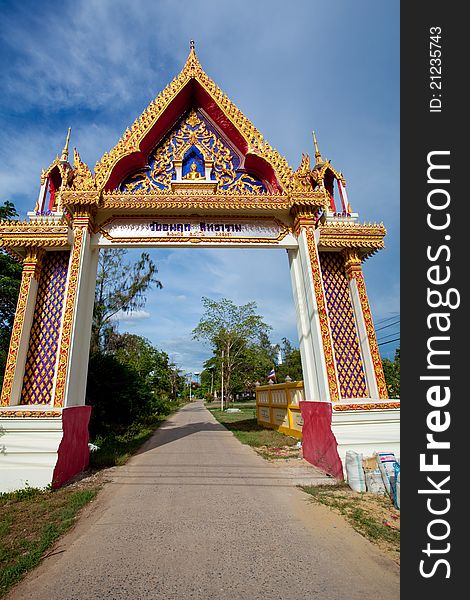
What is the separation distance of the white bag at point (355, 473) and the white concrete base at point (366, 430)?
1.93 feet

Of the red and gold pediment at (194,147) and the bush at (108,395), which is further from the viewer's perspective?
the bush at (108,395)

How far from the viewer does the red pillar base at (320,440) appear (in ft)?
18.9

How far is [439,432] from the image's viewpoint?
283cm

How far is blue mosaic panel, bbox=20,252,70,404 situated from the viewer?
6.62m

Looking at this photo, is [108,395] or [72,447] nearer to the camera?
[72,447]

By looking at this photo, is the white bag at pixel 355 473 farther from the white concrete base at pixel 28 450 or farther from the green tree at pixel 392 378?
the green tree at pixel 392 378

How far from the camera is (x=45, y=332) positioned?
22.8ft

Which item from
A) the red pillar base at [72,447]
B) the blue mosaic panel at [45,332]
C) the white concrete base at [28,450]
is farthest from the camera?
the blue mosaic panel at [45,332]

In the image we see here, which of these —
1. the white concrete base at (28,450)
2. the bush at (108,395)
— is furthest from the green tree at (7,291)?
the white concrete base at (28,450)

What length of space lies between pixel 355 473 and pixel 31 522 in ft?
14.4

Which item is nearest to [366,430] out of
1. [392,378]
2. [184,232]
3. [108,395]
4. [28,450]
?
[184,232]

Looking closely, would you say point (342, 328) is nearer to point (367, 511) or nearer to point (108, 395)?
point (367, 511)

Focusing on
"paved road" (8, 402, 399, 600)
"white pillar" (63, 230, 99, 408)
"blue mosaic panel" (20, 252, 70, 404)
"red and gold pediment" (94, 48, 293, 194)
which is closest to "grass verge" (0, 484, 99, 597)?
"paved road" (8, 402, 399, 600)

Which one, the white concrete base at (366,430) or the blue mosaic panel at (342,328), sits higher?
the blue mosaic panel at (342,328)
